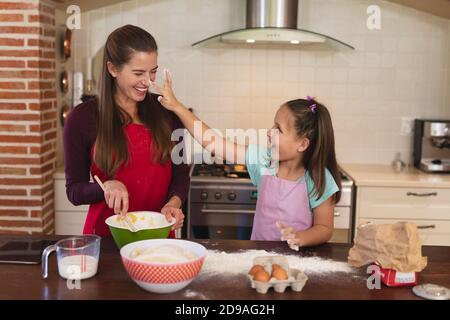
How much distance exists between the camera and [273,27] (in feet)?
10.9

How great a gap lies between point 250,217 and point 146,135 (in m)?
1.36

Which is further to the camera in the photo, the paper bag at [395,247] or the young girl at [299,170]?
the young girl at [299,170]

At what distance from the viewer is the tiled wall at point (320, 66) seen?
3.74m

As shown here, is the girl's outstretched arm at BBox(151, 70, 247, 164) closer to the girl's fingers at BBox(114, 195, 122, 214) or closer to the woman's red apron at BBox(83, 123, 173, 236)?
the woman's red apron at BBox(83, 123, 173, 236)

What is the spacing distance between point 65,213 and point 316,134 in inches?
73.8

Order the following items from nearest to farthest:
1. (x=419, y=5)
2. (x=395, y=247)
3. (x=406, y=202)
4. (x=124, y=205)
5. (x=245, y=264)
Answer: (x=395, y=247) → (x=245, y=264) → (x=124, y=205) → (x=406, y=202) → (x=419, y=5)

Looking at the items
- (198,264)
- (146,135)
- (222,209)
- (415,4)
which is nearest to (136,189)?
(146,135)

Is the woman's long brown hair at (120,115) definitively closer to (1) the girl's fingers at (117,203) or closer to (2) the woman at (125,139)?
(2) the woman at (125,139)

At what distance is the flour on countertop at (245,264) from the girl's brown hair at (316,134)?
378 mm

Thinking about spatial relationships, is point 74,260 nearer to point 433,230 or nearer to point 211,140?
point 211,140

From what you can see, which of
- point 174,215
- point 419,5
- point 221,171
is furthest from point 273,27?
point 174,215

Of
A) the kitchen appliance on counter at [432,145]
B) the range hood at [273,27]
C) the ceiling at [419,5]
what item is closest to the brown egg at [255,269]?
the range hood at [273,27]

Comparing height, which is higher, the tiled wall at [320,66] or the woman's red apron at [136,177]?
the tiled wall at [320,66]

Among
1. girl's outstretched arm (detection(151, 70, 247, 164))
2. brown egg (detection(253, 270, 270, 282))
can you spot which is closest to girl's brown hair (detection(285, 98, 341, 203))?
girl's outstretched arm (detection(151, 70, 247, 164))
